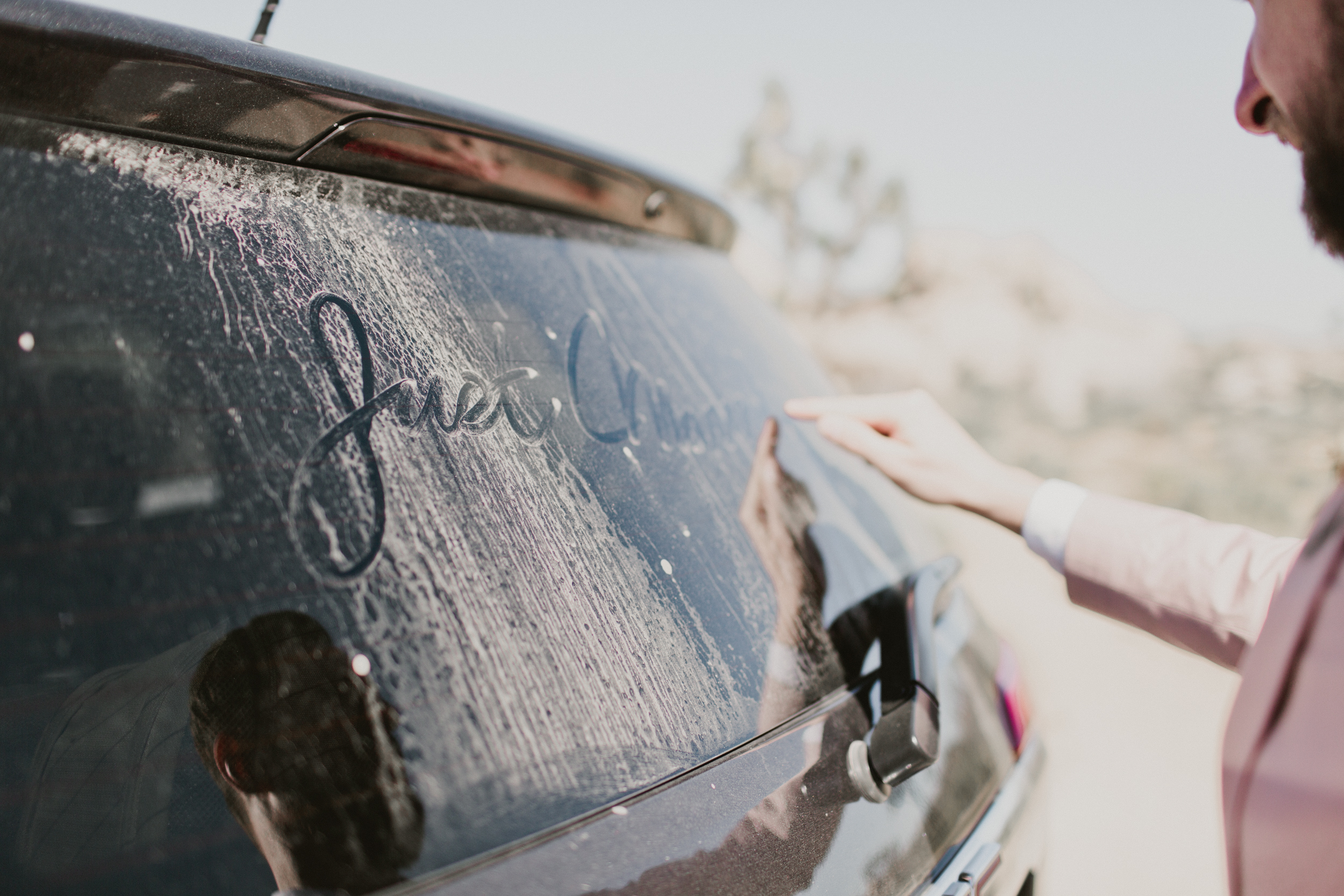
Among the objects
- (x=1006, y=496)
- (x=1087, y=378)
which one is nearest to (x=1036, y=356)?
(x=1087, y=378)

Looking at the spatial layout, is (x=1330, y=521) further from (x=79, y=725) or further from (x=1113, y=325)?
(x=1113, y=325)

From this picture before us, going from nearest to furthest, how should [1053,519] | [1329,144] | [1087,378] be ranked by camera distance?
[1329,144] < [1053,519] < [1087,378]

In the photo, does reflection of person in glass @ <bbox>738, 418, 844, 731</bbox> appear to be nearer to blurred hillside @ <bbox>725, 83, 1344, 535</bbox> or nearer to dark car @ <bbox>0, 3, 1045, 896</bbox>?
dark car @ <bbox>0, 3, 1045, 896</bbox>

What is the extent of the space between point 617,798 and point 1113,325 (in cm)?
2420

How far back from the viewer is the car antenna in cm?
137

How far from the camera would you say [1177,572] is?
1.36 metres

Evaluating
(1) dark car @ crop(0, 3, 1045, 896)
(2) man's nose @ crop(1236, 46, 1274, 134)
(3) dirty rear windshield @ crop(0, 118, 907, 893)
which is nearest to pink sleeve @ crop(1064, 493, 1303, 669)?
(1) dark car @ crop(0, 3, 1045, 896)

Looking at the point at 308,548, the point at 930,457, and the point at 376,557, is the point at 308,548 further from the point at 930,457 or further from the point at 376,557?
the point at 930,457

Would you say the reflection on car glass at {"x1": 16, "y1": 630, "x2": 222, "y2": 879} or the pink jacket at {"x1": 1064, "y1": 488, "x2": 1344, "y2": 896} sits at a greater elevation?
the pink jacket at {"x1": 1064, "y1": 488, "x2": 1344, "y2": 896}

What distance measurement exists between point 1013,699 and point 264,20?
1856 mm

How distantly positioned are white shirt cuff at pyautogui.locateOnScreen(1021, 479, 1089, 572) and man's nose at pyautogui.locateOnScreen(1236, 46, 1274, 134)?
0.67 m

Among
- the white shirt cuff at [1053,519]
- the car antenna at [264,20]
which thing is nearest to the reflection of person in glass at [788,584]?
the white shirt cuff at [1053,519]

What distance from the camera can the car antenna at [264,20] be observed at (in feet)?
4.49

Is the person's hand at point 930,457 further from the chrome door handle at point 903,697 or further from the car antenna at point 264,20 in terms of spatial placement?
the car antenna at point 264,20
